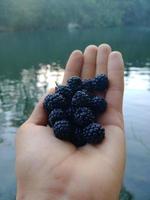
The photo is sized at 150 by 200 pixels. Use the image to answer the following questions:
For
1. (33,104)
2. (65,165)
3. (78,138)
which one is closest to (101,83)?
(78,138)

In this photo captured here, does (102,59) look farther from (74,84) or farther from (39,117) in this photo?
(39,117)

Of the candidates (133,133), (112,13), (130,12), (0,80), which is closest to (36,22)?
(112,13)

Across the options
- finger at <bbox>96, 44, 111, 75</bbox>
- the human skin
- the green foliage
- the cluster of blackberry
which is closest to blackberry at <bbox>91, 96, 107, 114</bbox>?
the cluster of blackberry

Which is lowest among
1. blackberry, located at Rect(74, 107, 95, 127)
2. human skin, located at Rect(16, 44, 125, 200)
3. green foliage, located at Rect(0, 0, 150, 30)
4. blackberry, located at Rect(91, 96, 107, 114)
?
human skin, located at Rect(16, 44, 125, 200)

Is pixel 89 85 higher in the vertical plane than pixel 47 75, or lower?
higher

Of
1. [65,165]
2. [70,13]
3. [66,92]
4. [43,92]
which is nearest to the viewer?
[65,165]

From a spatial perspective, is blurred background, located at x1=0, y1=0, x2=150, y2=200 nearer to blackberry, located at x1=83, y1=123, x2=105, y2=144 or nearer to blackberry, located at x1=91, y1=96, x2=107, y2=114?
blackberry, located at x1=91, y1=96, x2=107, y2=114

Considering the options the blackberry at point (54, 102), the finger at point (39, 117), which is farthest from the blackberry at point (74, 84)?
the finger at point (39, 117)
